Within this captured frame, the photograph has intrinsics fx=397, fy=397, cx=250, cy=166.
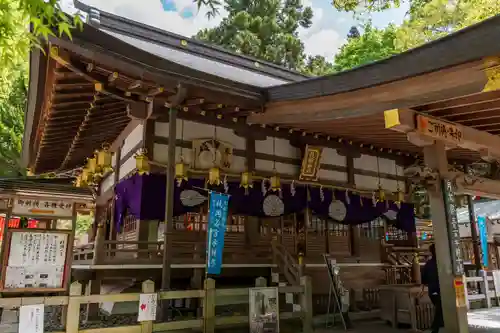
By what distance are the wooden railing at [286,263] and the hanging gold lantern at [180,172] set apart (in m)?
2.84

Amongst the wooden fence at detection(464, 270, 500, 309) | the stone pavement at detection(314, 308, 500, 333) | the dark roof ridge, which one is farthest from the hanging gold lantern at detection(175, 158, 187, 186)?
the wooden fence at detection(464, 270, 500, 309)

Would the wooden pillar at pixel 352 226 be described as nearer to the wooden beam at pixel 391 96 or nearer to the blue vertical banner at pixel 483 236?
the wooden beam at pixel 391 96

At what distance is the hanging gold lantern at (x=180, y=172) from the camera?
9008 mm

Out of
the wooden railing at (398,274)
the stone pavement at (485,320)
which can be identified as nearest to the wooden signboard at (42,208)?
the stone pavement at (485,320)

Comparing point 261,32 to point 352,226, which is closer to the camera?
point 352,226

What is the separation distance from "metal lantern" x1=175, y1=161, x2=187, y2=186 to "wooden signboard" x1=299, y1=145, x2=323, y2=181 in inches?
138

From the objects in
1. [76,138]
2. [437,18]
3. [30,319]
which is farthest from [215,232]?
[437,18]

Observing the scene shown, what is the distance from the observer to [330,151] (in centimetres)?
1188

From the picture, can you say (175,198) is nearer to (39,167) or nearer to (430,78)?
(430,78)

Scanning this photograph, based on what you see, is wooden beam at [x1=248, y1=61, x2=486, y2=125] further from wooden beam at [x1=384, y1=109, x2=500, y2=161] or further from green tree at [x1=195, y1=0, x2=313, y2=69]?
green tree at [x1=195, y1=0, x2=313, y2=69]

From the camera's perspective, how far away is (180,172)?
29.6ft

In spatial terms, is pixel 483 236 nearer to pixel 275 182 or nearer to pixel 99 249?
pixel 275 182

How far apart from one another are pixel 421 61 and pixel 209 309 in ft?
16.9

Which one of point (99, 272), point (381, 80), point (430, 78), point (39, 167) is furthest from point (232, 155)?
point (39, 167)
